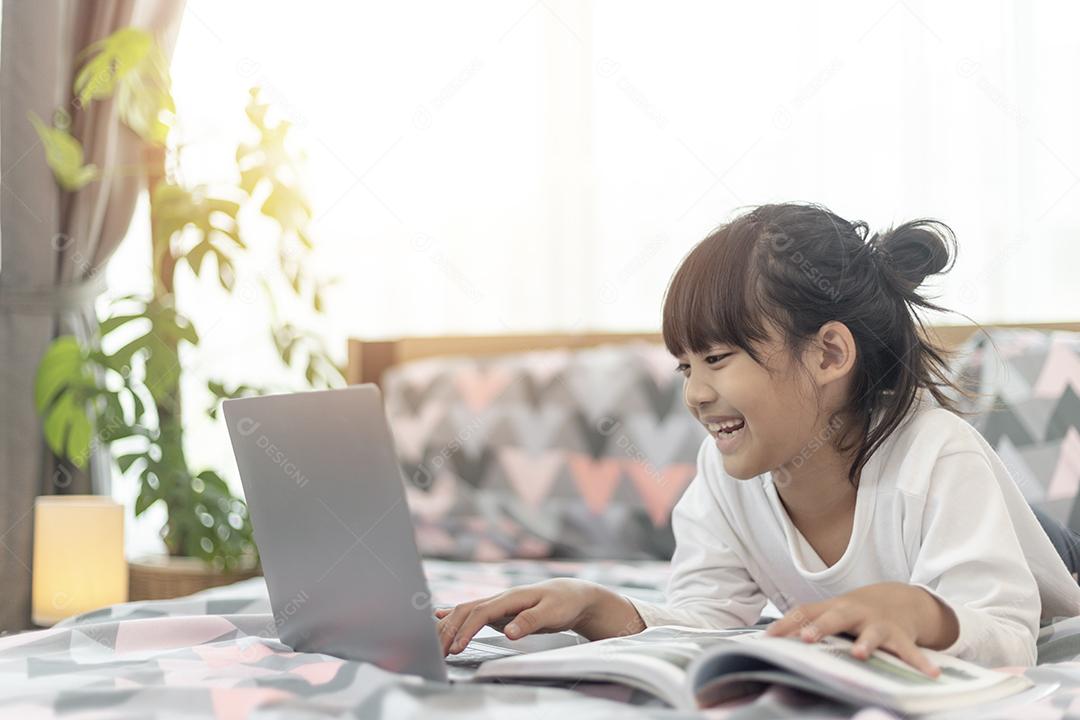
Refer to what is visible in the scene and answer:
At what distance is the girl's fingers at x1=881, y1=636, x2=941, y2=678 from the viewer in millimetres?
735

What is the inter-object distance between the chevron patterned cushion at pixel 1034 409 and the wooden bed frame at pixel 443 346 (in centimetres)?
76

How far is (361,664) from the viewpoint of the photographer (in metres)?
0.81

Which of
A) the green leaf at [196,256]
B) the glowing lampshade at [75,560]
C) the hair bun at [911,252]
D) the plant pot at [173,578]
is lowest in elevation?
the plant pot at [173,578]

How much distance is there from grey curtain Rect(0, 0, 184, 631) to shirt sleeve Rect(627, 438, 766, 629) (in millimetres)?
1315

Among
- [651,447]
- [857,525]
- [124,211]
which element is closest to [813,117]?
[651,447]

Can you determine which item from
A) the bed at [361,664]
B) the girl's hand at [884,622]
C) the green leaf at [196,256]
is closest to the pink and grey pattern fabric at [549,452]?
the bed at [361,664]

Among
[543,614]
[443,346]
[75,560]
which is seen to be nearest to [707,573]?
[543,614]

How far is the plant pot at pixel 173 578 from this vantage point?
195 cm

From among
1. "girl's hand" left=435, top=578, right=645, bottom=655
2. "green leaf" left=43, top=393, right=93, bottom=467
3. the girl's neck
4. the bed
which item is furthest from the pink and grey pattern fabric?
"girl's hand" left=435, top=578, right=645, bottom=655

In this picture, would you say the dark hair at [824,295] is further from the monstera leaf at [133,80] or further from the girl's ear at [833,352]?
the monstera leaf at [133,80]

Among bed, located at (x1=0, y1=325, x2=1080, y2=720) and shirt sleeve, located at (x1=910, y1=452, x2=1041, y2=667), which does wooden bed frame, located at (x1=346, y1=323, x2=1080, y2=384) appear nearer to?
bed, located at (x1=0, y1=325, x2=1080, y2=720)

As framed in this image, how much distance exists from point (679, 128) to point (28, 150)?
4.15 feet

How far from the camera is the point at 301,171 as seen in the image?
7.30ft

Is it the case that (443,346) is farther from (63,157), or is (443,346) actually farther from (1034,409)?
(1034,409)
